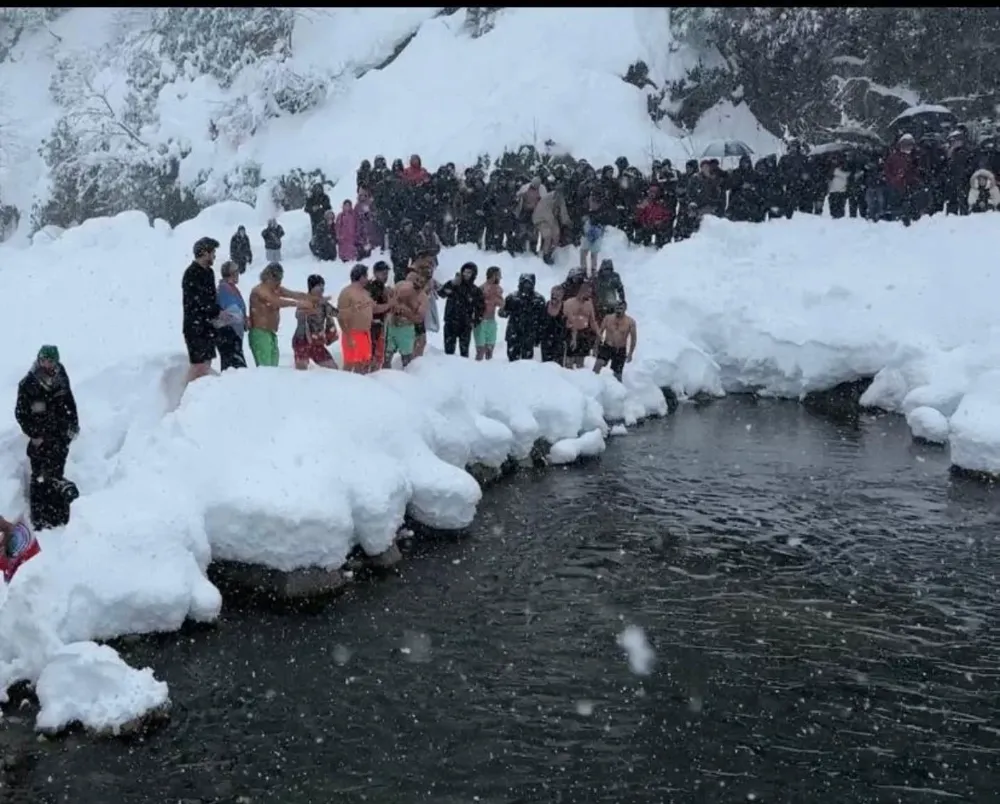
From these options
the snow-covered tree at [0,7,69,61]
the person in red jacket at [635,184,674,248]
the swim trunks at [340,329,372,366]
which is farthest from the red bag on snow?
the snow-covered tree at [0,7,69,61]

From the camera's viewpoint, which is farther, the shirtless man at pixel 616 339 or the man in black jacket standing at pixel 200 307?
the shirtless man at pixel 616 339

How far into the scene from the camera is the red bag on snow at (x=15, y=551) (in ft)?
26.1

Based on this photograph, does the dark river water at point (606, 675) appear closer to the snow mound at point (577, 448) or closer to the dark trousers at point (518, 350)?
the snow mound at point (577, 448)

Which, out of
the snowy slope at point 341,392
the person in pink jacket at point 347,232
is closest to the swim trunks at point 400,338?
the snowy slope at point 341,392

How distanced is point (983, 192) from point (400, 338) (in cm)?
1226

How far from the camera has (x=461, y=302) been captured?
14.0 meters

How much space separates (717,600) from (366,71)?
96.2 feet

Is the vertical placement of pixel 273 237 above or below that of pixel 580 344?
above

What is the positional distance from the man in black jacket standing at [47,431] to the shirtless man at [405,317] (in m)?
4.22

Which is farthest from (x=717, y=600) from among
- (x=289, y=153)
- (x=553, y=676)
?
(x=289, y=153)

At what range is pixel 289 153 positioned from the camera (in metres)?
30.8

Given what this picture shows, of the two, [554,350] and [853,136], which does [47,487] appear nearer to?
[554,350]

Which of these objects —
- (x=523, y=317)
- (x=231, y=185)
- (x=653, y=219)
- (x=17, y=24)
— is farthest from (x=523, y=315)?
(x=17, y=24)

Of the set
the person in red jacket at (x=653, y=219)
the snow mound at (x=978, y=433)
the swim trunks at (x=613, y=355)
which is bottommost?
the snow mound at (x=978, y=433)
